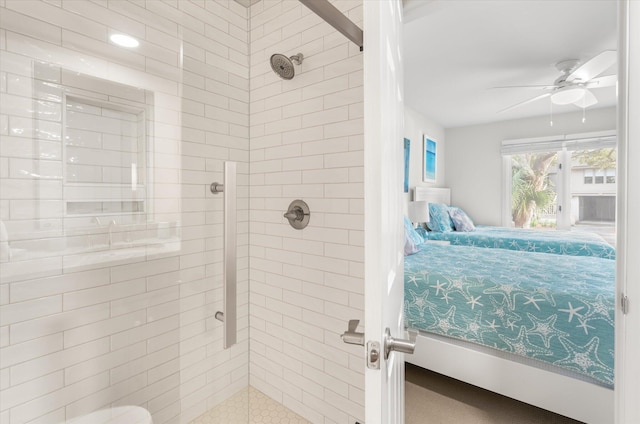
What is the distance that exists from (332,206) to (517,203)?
4677mm

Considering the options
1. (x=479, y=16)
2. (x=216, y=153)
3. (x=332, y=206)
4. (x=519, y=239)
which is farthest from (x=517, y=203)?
(x=216, y=153)

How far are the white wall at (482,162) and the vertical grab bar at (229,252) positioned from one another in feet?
16.5

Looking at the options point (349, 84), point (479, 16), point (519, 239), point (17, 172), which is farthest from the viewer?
point (519, 239)

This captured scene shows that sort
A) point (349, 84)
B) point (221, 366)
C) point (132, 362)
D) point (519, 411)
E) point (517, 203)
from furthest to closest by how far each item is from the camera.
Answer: point (517, 203)
point (519, 411)
point (221, 366)
point (349, 84)
point (132, 362)

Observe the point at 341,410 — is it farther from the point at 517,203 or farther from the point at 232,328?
the point at 517,203

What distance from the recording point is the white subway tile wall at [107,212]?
3.18 ft

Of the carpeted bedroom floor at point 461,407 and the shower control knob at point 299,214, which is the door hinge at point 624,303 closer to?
the carpeted bedroom floor at point 461,407

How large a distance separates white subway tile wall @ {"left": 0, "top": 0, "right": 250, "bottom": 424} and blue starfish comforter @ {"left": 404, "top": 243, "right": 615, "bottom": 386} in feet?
4.41

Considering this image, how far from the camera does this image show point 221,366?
1634 mm

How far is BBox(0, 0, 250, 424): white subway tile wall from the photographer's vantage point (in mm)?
970

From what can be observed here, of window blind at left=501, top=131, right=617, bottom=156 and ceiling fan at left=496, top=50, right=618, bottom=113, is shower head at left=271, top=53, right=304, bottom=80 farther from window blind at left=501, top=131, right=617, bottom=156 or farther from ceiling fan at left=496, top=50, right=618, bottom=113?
window blind at left=501, top=131, right=617, bottom=156

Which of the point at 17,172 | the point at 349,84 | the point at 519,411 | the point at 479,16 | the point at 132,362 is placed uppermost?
the point at 479,16

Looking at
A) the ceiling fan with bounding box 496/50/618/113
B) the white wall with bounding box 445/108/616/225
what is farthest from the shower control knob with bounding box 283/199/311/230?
the white wall with bounding box 445/108/616/225

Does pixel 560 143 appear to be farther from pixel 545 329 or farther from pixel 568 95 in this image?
pixel 545 329
